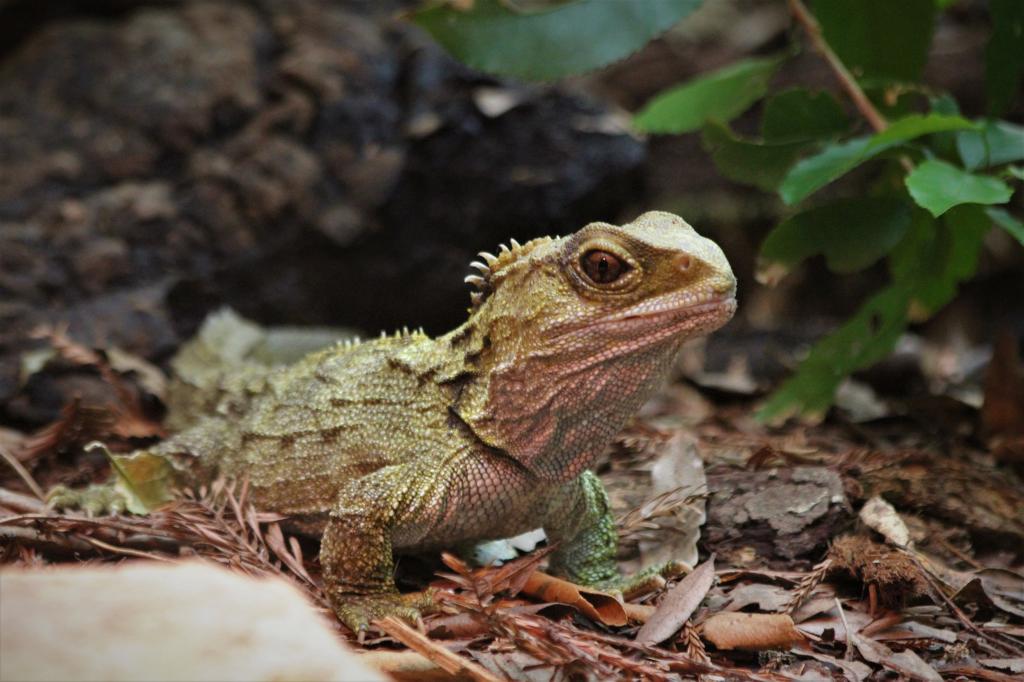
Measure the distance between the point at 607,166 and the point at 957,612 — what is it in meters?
5.27

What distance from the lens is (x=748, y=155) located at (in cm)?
567

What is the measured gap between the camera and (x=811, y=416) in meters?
6.91

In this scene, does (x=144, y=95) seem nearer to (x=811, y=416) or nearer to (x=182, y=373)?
(x=182, y=373)

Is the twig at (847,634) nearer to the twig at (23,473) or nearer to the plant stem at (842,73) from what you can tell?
the plant stem at (842,73)

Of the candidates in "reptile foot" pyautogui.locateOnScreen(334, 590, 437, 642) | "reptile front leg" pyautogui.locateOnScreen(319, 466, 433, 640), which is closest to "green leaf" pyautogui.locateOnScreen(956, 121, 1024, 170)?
"reptile front leg" pyautogui.locateOnScreen(319, 466, 433, 640)

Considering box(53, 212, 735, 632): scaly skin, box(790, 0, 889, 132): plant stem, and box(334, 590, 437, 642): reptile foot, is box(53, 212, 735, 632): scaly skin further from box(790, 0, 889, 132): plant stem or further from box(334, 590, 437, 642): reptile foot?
box(790, 0, 889, 132): plant stem

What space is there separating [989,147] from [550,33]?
2.70 metres

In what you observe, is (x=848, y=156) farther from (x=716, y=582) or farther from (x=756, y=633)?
(x=756, y=633)

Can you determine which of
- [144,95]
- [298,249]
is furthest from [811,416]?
[144,95]

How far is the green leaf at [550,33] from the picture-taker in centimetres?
528

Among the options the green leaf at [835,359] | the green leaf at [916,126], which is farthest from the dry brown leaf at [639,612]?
the green leaf at [916,126]

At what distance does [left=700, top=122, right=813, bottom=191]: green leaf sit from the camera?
5.60 m

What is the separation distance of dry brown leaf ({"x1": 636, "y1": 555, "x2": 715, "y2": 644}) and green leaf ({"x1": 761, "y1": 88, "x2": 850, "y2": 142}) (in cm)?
290

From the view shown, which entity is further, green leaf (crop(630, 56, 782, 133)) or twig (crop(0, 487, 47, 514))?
green leaf (crop(630, 56, 782, 133))
